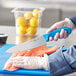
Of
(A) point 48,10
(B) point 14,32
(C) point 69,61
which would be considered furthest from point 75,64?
(A) point 48,10

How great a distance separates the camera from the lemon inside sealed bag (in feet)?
4.87

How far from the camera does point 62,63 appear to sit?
1.04 m

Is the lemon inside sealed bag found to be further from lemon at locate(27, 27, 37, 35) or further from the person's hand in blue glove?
the person's hand in blue glove


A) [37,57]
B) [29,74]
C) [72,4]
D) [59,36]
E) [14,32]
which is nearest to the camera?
[29,74]

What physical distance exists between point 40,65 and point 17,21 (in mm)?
543

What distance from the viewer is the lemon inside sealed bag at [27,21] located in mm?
1485

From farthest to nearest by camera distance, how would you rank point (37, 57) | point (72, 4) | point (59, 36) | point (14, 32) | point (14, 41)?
point (72, 4) < point (14, 32) < point (14, 41) < point (59, 36) < point (37, 57)

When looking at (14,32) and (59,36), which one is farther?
(14,32)

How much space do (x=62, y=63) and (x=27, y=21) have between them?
0.53 m

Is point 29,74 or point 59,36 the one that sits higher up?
point 59,36

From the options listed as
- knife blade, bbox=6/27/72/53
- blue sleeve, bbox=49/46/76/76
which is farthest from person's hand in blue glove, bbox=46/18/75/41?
blue sleeve, bbox=49/46/76/76

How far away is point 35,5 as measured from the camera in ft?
9.09

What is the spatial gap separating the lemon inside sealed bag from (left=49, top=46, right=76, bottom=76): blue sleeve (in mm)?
442

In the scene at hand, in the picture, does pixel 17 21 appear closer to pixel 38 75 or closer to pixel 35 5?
pixel 38 75
